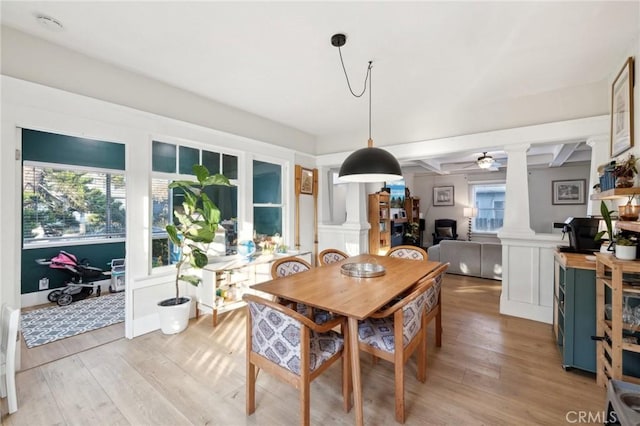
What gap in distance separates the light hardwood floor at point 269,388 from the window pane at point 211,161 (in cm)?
206

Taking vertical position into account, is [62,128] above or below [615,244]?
above

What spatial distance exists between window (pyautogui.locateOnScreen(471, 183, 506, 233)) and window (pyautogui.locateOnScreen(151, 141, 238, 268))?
733cm

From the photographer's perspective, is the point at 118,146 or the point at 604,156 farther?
the point at 118,146

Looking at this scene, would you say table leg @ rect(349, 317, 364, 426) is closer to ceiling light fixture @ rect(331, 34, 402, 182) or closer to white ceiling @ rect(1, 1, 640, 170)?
ceiling light fixture @ rect(331, 34, 402, 182)

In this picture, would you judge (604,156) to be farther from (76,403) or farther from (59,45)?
(59,45)

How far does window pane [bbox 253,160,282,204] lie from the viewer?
4.20 metres

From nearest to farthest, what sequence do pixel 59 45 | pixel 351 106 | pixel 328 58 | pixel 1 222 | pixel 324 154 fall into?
pixel 1 222, pixel 59 45, pixel 328 58, pixel 351 106, pixel 324 154

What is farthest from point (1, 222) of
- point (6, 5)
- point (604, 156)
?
point (604, 156)

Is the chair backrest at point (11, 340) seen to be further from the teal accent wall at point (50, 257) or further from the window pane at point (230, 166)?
the teal accent wall at point (50, 257)

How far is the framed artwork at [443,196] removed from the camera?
8406mm

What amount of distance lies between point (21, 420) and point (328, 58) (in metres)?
3.45

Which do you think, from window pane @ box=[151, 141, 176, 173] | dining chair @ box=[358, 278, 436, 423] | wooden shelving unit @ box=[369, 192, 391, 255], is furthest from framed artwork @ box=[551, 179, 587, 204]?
window pane @ box=[151, 141, 176, 173]

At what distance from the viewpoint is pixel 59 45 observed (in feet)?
7.64

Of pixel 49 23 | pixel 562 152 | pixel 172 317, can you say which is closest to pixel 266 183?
pixel 172 317
